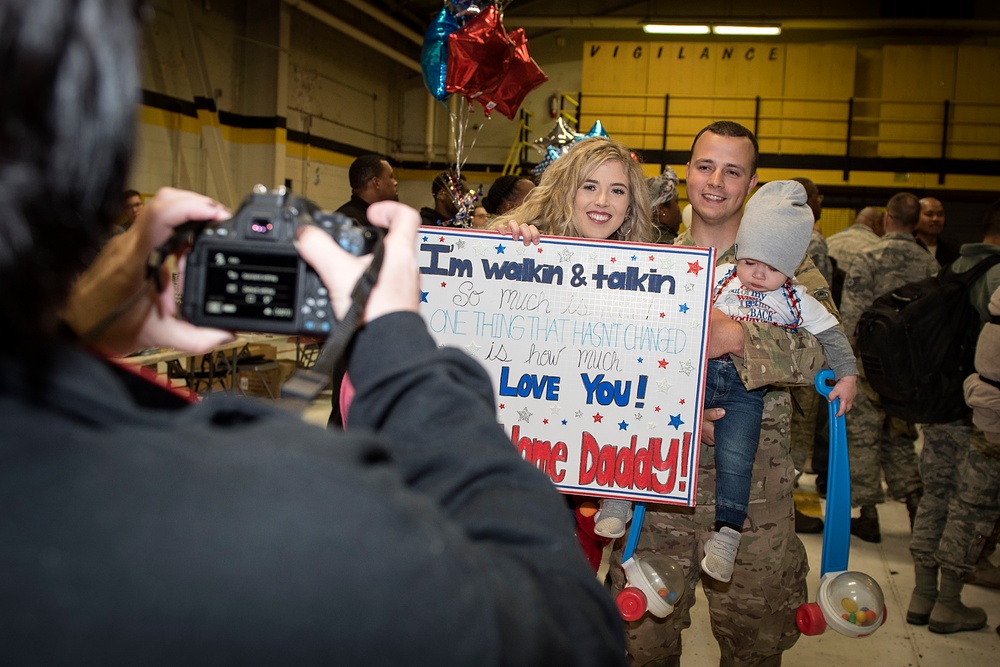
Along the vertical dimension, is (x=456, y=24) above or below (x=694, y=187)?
above

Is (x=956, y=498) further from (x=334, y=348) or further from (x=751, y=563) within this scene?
(x=334, y=348)

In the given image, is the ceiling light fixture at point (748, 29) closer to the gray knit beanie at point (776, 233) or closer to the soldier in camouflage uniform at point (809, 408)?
the soldier in camouflage uniform at point (809, 408)

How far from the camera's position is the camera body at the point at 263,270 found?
0.83 metres

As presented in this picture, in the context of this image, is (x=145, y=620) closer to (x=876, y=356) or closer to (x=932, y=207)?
(x=876, y=356)

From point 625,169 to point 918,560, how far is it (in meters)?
2.35

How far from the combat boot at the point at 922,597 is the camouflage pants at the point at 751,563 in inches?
56.1

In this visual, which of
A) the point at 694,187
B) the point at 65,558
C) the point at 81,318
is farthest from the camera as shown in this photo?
the point at 694,187

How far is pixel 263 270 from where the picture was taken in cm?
85

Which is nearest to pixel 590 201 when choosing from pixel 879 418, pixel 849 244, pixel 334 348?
pixel 334 348

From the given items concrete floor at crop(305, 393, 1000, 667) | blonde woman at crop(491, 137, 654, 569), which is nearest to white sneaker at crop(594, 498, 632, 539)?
blonde woman at crop(491, 137, 654, 569)

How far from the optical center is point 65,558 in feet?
1.44

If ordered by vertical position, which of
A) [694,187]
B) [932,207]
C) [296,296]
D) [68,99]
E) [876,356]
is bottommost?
[876,356]

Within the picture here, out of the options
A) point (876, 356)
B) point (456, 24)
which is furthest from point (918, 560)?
point (456, 24)

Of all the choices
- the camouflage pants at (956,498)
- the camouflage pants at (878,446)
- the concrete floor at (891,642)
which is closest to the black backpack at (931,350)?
the camouflage pants at (956,498)
